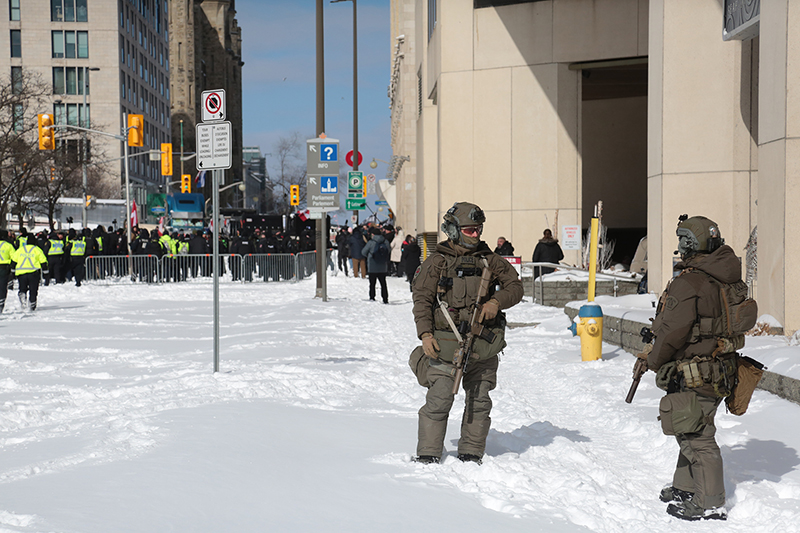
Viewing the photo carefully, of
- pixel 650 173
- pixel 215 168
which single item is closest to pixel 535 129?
pixel 650 173

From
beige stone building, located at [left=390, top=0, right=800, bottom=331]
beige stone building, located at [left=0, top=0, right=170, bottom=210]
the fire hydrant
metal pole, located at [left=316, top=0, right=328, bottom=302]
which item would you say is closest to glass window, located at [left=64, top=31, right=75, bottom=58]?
beige stone building, located at [left=0, top=0, right=170, bottom=210]

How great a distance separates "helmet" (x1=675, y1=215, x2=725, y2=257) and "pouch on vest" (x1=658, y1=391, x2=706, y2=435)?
82 centimetres

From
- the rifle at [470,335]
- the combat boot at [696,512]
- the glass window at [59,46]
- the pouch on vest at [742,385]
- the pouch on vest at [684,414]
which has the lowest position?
the combat boot at [696,512]

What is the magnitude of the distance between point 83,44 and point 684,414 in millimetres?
88342

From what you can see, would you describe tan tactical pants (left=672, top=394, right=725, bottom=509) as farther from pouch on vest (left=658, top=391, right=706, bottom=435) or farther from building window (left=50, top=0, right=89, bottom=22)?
building window (left=50, top=0, right=89, bottom=22)

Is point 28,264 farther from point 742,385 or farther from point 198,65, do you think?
point 198,65

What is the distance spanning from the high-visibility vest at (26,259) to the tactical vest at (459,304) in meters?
15.4

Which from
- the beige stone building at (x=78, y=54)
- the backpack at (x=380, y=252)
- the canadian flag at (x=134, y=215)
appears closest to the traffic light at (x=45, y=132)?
the canadian flag at (x=134, y=215)

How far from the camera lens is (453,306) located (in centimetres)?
581

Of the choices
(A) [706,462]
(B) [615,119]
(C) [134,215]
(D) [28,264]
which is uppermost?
(B) [615,119]

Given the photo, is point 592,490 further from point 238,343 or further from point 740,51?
point 740,51

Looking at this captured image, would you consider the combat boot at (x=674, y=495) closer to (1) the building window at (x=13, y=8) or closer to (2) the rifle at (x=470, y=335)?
(2) the rifle at (x=470, y=335)

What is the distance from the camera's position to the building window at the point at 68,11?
84062 millimetres

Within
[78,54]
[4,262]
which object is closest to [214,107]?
[4,262]
